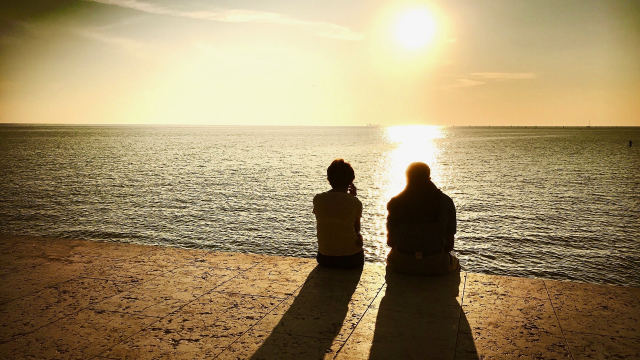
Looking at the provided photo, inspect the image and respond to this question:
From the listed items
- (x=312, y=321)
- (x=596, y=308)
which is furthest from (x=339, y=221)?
(x=596, y=308)

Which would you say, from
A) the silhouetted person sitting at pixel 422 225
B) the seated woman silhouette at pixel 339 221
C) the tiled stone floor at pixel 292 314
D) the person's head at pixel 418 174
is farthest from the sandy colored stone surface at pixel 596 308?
the seated woman silhouette at pixel 339 221

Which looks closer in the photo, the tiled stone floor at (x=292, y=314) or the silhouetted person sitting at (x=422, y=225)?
the tiled stone floor at (x=292, y=314)

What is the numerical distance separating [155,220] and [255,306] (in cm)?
1523

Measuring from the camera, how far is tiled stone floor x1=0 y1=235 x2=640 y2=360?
3.92 meters

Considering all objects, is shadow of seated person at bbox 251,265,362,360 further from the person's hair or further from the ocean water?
the ocean water

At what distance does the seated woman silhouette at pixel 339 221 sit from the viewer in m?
5.82

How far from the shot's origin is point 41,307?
4.83 meters

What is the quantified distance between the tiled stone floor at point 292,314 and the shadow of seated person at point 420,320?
16 mm

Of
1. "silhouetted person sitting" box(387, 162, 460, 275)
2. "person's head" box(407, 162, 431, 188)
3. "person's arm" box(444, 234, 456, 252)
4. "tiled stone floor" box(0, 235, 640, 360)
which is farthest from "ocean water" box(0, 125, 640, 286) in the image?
"person's head" box(407, 162, 431, 188)

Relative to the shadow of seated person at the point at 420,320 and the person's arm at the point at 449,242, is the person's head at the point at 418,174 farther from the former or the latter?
the shadow of seated person at the point at 420,320

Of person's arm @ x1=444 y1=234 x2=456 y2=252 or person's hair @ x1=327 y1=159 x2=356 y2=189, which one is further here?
person's hair @ x1=327 y1=159 x2=356 y2=189

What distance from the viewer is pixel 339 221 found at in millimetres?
5871

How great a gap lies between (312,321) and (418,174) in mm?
2388

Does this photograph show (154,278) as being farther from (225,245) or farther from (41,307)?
(225,245)
